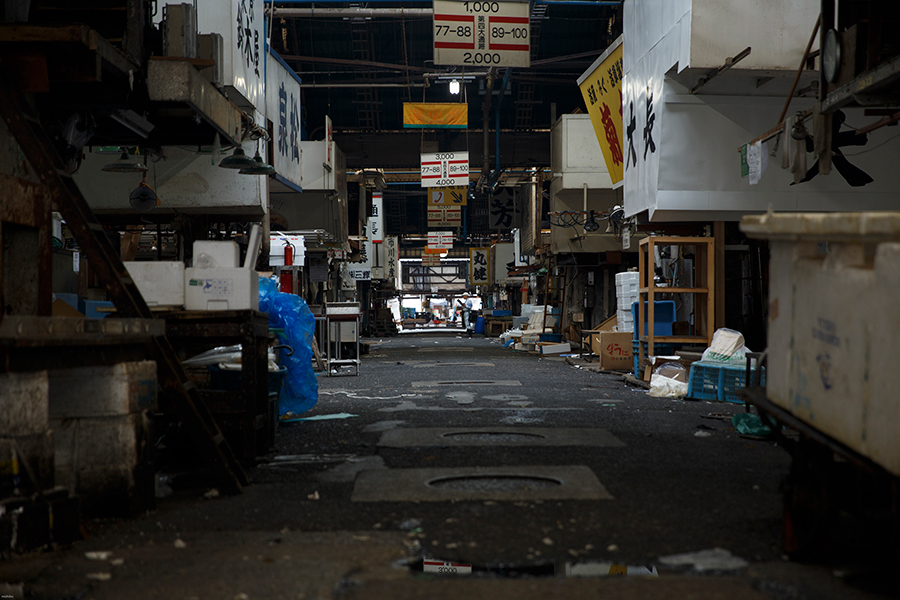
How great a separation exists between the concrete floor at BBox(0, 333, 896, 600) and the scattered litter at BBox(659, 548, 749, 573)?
0.01 meters

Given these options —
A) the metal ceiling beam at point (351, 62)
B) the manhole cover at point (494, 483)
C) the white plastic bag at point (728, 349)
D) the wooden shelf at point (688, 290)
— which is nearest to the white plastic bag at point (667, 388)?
the white plastic bag at point (728, 349)

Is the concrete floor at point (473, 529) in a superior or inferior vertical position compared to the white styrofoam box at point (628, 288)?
inferior

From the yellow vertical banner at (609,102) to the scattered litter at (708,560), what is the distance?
1040 cm

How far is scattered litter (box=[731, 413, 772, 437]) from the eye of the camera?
6430 mm

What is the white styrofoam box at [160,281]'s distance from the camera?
561 centimetres

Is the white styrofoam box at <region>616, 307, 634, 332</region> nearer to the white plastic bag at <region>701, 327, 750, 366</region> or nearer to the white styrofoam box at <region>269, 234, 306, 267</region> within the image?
the white plastic bag at <region>701, 327, 750, 366</region>

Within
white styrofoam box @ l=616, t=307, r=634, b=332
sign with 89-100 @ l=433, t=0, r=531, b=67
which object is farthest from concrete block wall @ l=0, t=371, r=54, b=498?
white styrofoam box @ l=616, t=307, r=634, b=332

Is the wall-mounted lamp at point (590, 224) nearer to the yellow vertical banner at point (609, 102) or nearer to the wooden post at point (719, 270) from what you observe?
the yellow vertical banner at point (609, 102)

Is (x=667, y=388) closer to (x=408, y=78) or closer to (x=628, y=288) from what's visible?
(x=628, y=288)

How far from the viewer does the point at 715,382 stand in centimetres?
918

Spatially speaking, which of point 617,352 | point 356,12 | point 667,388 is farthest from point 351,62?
point 667,388

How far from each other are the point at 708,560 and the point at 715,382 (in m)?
6.37

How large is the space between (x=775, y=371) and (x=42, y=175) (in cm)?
409

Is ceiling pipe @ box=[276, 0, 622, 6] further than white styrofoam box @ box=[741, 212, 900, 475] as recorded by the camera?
Yes
